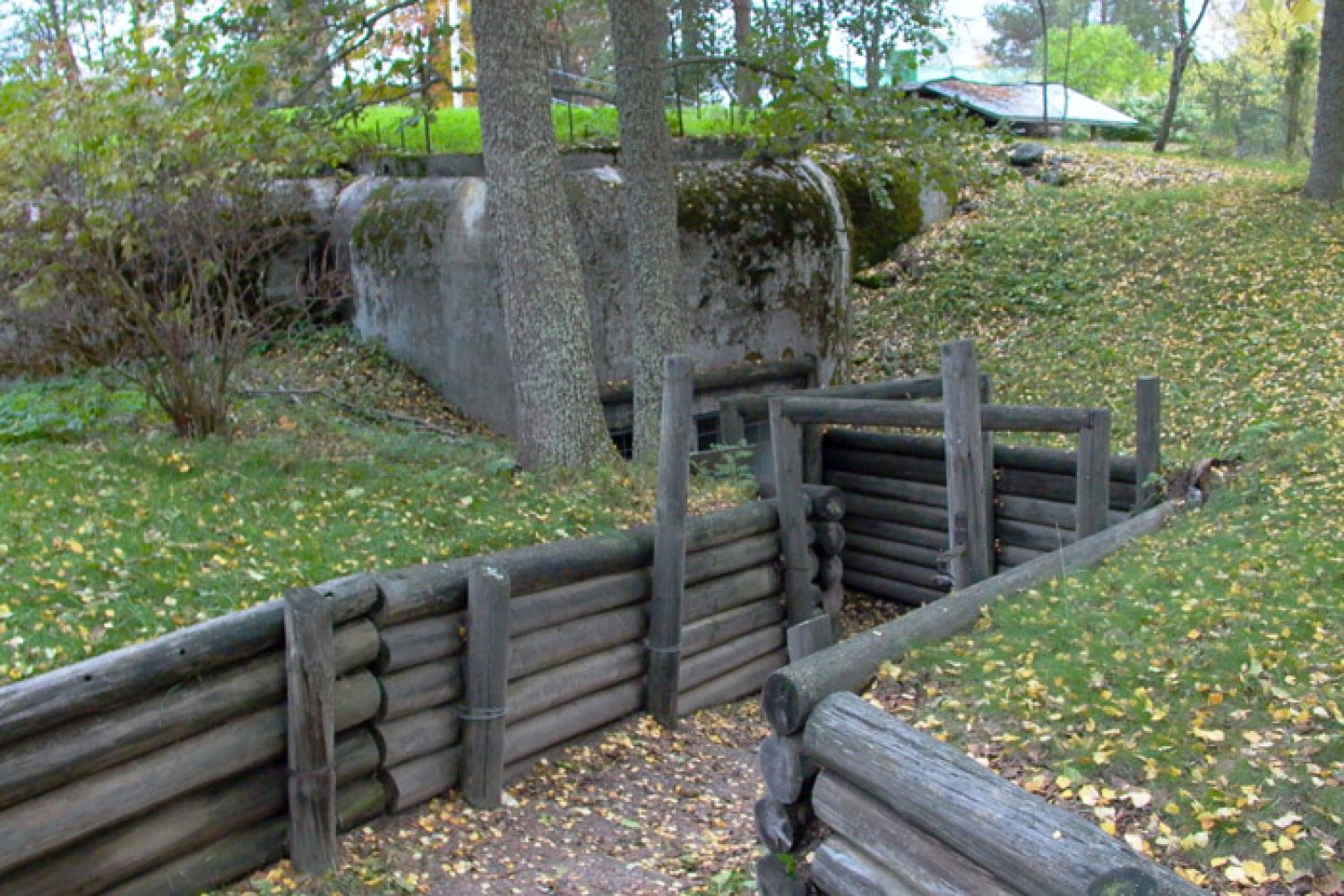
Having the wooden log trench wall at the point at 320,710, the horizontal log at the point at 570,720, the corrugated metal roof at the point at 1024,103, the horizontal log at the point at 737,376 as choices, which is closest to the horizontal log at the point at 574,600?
the wooden log trench wall at the point at 320,710

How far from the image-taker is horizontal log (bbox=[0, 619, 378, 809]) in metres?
4.30

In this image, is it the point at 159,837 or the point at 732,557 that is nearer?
the point at 159,837

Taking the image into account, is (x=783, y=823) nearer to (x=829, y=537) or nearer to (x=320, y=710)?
(x=320, y=710)

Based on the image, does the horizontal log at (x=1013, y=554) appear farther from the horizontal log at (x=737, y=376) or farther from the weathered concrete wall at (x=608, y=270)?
the weathered concrete wall at (x=608, y=270)

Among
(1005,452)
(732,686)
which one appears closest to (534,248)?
(732,686)

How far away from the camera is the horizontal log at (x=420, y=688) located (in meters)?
5.85

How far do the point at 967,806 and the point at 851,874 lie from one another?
79 centimetres

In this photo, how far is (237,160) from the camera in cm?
902

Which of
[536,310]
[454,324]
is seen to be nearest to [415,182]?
[454,324]

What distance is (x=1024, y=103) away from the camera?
101 ft

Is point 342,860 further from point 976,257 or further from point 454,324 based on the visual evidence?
point 976,257

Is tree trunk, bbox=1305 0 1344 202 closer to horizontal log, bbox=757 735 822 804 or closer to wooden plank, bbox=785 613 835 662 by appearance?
wooden plank, bbox=785 613 835 662

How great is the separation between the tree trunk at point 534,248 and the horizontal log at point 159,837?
369 cm

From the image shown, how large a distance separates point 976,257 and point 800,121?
6363 millimetres
